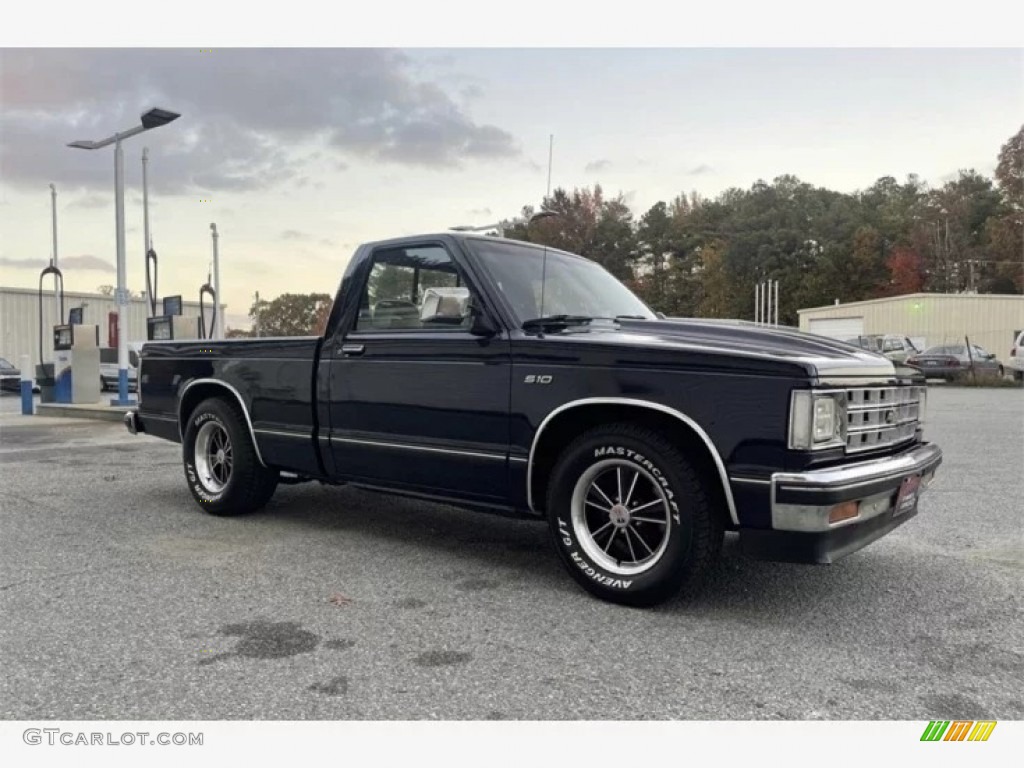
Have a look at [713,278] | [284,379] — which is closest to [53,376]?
[284,379]

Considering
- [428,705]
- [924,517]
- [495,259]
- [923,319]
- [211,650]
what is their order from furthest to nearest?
[923,319] < [924,517] < [495,259] < [211,650] < [428,705]

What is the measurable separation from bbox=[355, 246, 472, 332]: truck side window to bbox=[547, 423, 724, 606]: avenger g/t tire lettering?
1038mm

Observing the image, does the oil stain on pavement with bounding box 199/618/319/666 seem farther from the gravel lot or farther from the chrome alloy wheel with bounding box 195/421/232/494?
the chrome alloy wheel with bounding box 195/421/232/494

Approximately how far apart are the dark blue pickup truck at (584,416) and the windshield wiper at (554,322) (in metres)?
0.01

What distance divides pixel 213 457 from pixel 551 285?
9.78ft

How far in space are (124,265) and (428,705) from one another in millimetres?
16376

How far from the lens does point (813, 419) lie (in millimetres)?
3428

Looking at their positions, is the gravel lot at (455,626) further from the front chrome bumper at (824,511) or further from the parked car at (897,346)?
the parked car at (897,346)

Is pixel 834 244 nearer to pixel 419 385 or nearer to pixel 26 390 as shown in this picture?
pixel 26 390

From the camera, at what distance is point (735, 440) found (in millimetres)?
3549

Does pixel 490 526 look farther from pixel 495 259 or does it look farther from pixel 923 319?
pixel 923 319

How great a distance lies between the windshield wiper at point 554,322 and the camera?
4.36m
